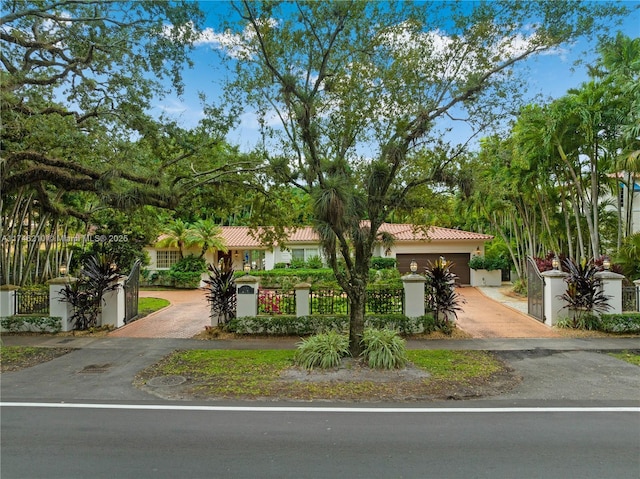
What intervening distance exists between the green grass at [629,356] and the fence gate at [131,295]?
13285 millimetres

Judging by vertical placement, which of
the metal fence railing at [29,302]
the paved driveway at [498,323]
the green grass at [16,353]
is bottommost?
the green grass at [16,353]

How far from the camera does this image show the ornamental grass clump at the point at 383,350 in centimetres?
737

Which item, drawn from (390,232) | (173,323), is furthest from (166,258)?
(390,232)

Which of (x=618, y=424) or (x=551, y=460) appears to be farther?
(x=618, y=424)

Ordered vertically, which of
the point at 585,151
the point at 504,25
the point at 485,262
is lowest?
the point at 485,262

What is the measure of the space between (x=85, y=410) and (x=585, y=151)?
1505 centimetres

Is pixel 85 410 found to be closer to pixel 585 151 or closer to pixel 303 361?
pixel 303 361

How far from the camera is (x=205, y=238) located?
24766 mm

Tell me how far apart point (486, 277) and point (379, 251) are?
21.7 ft

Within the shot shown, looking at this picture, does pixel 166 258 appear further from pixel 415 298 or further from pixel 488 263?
pixel 488 263

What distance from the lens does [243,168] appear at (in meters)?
11.8

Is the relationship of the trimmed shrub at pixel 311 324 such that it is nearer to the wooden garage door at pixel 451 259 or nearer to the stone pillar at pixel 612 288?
the stone pillar at pixel 612 288

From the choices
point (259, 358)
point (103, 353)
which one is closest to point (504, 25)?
point (259, 358)

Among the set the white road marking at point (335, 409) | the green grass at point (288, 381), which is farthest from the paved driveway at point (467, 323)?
the white road marking at point (335, 409)
